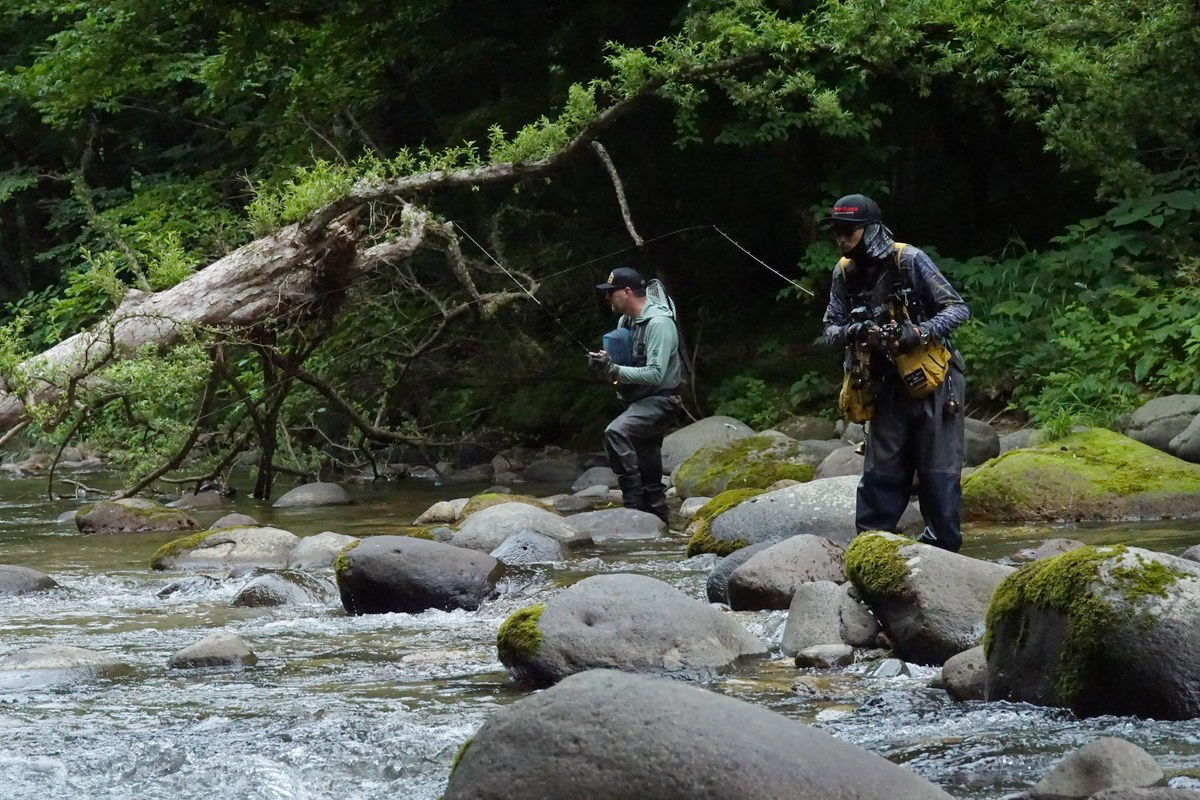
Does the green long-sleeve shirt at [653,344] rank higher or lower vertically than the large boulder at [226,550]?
higher

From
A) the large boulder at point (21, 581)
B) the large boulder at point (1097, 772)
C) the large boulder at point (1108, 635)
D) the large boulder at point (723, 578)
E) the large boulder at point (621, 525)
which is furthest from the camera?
the large boulder at point (621, 525)

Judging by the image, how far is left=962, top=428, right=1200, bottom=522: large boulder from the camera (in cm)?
915

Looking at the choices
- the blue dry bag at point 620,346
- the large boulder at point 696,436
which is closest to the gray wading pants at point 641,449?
the blue dry bag at point 620,346

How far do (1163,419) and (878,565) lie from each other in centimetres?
600

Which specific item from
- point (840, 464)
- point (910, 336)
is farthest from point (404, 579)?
point (840, 464)

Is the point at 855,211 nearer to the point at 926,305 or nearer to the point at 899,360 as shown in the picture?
the point at 926,305

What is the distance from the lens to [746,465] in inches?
461

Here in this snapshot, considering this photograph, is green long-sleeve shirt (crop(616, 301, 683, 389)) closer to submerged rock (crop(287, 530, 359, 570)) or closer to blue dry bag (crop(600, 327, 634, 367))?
blue dry bag (crop(600, 327, 634, 367))

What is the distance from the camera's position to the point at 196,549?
9133 mm

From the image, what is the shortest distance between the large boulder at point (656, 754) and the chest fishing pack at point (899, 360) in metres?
3.20

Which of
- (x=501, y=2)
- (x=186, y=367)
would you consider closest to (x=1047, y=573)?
(x=186, y=367)

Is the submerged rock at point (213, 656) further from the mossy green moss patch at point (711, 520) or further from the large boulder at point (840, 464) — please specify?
the large boulder at point (840, 464)

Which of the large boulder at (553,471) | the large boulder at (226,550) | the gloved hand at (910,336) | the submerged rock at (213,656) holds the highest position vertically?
the gloved hand at (910,336)

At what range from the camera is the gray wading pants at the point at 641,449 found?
986cm
